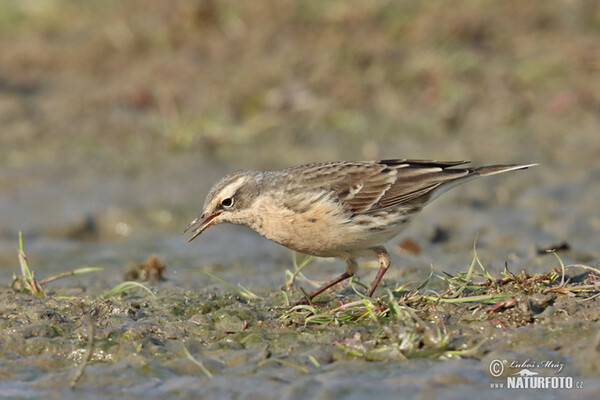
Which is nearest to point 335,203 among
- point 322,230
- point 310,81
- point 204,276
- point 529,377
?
point 322,230

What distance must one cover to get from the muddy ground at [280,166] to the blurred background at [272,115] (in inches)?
1.5

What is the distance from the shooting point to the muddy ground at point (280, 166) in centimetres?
636

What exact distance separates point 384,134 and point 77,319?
761 centimetres

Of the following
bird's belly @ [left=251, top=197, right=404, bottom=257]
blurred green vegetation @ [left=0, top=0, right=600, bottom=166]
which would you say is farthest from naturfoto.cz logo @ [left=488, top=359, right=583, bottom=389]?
blurred green vegetation @ [left=0, top=0, right=600, bottom=166]

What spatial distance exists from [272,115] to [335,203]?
6.63 metres

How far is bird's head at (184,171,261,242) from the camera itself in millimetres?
8180

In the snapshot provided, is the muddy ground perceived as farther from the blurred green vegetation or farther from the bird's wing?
the bird's wing

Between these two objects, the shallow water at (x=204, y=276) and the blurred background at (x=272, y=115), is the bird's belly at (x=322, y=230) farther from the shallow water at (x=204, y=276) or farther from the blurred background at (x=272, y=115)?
the blurred background at (x=272, y=115)

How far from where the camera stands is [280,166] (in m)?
13.3

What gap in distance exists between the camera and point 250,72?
1509cm

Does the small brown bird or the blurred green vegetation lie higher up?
the blurred green vegetation

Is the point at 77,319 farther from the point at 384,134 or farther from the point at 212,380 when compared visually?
the point at 384,134

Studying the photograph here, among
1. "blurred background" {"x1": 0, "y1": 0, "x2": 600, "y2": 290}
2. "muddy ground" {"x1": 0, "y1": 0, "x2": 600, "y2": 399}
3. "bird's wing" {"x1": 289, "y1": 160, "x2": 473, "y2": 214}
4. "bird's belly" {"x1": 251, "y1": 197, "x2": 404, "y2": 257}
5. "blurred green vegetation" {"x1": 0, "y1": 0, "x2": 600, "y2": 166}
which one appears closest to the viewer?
"muddy ground" {"x1": 0, "y1": 0, "x2": 600, "y2": 399}

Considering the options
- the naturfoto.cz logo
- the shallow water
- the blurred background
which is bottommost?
the naturfoto.cz logo
